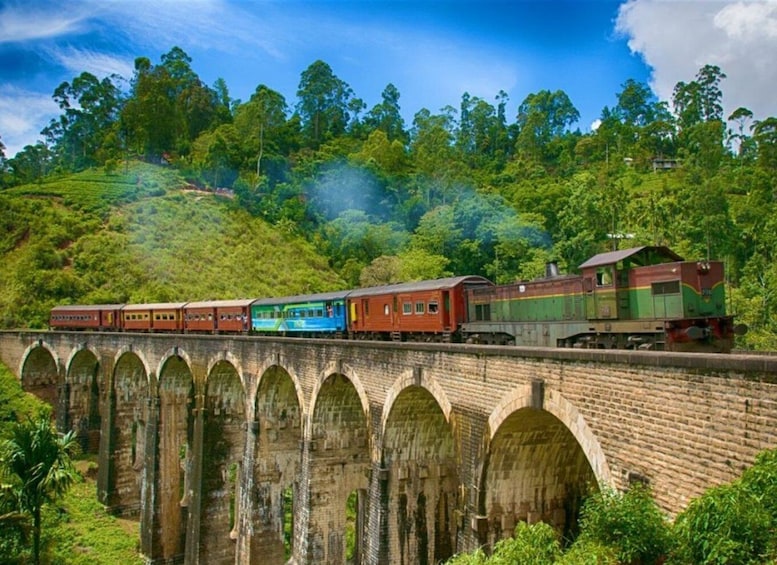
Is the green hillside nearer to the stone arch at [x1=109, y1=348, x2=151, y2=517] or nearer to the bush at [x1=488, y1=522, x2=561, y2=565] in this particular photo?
the stone arch at [x1=109, y1=348, x2=151, y2=517]

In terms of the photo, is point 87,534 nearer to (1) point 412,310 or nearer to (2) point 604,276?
(1) point 412,310

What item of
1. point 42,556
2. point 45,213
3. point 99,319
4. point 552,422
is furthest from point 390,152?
point 552,422

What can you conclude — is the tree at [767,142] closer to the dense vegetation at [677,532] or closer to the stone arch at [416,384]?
the stone arch at [416,384]

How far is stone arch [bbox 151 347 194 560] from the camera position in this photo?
27672mm

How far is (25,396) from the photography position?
128 feet

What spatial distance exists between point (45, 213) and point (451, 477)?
54.2 m

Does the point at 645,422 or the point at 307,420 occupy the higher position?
the point at 645,422

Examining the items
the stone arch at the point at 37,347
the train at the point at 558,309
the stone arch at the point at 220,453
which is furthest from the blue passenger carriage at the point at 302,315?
the stone arch at the point at 37,347

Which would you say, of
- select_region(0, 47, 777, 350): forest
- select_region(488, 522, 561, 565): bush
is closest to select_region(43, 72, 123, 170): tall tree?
select_region(0, 47, 777, 350): forest

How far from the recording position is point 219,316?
32.2 meters

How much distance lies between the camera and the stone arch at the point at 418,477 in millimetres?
15703

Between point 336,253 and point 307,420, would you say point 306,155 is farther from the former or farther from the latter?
point 307,420

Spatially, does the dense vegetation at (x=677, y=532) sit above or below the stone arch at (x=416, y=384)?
below

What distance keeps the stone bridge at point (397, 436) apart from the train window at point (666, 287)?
2.83 m
